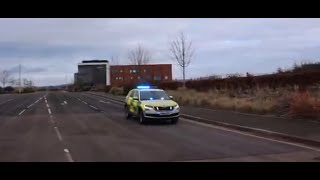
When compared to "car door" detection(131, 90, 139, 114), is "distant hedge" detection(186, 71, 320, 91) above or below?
above

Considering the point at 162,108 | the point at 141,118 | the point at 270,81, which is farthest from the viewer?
the point at 270,81

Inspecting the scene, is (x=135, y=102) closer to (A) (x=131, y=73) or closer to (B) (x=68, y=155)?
(B) (x=68, y=155)

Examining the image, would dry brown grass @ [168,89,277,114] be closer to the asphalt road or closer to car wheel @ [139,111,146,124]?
the asphalt road

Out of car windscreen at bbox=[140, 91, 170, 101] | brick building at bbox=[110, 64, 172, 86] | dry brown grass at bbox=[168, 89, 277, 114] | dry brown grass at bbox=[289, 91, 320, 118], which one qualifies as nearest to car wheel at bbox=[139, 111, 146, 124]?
car windscreen at bbox=[140, 91, 170, 101]

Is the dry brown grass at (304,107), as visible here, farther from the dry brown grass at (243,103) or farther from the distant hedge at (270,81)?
the distant hedge at (270,81)

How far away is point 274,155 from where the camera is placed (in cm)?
1160

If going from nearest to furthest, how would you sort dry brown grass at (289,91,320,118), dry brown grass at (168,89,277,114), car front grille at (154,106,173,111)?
dry brown grass at (289,91,320,118)
car front grille at (154,106,173,111)
dry brown grass at (168,89,277,114)

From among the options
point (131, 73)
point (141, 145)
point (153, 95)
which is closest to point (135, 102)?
point (153, 95)

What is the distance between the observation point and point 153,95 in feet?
73.7

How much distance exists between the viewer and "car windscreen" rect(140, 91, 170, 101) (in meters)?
22.2

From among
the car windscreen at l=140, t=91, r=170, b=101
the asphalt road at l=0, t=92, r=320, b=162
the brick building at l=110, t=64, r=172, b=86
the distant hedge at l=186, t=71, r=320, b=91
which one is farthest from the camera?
the brick building at l=110, t=64, r=172, b=86

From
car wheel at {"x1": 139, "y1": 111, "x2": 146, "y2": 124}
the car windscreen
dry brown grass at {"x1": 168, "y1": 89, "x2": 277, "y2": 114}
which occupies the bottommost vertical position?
car wheel at {"x1": 139, "y1": 111, "x2": 146, "y2": 124}
